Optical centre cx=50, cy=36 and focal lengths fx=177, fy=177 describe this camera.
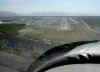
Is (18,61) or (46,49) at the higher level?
(46,49)

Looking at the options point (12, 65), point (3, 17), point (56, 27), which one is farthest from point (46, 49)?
Result: point (3, 17)

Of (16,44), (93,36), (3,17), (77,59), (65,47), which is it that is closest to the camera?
(77,59)

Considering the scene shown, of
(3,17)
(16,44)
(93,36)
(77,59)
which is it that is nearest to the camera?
(77,59)

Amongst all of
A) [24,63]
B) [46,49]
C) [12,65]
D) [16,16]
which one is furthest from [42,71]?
[16,16]

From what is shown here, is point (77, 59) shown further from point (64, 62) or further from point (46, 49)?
point (46, 49)

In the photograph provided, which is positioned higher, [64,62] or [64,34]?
[64,34]

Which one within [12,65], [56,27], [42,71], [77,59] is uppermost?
[56,27]

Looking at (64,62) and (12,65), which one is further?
(12,65)

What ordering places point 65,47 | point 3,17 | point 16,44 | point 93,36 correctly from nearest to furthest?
point 65,47 < point 93,36 < point 16,44 < point 3,17

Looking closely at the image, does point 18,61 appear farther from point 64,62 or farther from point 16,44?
point 64,62
